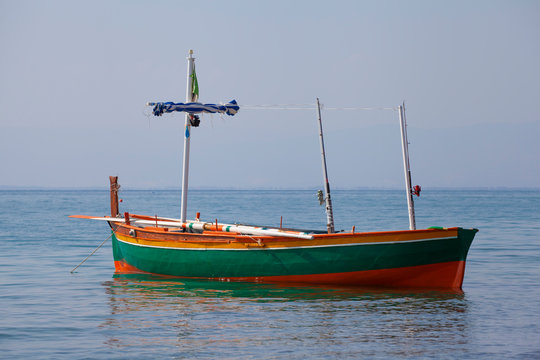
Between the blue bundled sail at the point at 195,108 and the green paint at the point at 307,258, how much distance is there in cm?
533

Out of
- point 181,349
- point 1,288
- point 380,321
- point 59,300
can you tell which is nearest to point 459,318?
point 380,321

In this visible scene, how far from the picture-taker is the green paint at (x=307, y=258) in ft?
68.2

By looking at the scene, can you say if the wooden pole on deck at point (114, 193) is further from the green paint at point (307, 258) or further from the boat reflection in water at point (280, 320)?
the boat reflection in water at point (280, 320)

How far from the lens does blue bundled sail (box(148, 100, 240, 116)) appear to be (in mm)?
26078

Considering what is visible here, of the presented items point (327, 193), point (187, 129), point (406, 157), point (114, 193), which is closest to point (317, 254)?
point (327, 193)

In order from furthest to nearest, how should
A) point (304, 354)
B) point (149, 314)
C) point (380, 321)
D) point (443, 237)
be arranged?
point (443, 237) → point (149, 314) → point (380, 321) → point (304, 354)

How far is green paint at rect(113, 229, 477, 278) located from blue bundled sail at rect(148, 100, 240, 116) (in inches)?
210

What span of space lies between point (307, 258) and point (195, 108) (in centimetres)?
801

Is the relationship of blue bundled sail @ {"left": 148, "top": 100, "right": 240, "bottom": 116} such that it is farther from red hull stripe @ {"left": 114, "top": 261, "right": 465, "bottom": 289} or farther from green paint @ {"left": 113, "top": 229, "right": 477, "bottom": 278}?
red hull stripe @ {"left": 114, "top": 261, "right": 465, "bottom": 289}

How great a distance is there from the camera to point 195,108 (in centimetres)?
2622

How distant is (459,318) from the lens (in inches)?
694

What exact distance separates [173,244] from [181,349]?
9598 mm

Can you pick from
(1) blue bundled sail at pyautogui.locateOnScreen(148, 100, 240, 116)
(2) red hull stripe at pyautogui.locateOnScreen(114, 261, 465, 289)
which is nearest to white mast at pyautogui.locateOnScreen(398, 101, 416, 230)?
(2) red hull stripe at pyautogui.locateOnScreen(114, 261, 465, 289)

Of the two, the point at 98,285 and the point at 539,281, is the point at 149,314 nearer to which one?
the point at 98,285
